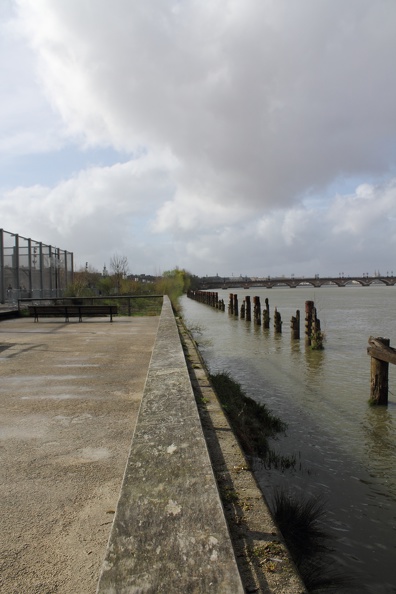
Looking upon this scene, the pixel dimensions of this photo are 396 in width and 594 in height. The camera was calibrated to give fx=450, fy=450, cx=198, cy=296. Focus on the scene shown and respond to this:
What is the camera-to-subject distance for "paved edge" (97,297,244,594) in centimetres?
140

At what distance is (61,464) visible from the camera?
3.34 m

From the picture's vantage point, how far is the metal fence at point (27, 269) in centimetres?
1831

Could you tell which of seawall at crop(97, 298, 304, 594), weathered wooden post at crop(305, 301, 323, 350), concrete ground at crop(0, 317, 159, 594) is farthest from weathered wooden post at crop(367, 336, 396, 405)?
weathered wooden post at crop(305, 301, 323, 350)

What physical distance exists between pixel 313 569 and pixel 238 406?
3.62 meters

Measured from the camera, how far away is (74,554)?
2.23m

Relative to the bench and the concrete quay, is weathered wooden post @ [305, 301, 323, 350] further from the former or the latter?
the concrete quay

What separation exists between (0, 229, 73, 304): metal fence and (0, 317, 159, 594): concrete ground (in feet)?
38.7

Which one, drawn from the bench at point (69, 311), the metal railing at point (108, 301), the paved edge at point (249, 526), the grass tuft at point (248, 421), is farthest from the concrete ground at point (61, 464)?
the metal railing at point (108, 301)

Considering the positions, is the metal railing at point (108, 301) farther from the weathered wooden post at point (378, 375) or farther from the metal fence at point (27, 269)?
the weathered wooden post at point (378, 375)

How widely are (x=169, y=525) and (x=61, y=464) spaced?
196cm

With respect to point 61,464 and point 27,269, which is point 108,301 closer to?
point 27,269

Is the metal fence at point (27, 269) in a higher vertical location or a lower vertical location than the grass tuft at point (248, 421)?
higher

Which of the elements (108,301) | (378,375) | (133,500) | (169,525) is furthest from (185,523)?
(108,301)

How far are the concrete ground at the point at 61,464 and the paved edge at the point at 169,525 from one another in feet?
1.78
